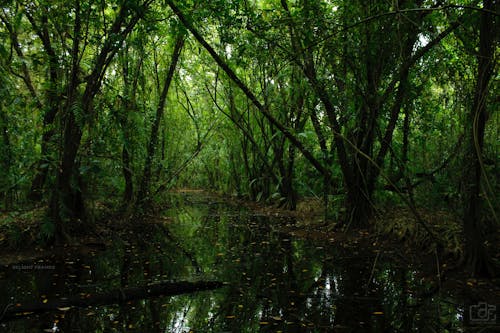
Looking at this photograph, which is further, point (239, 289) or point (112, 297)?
point (239, 289)

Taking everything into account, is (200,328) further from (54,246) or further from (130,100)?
(130,100)

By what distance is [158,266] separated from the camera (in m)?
6.25

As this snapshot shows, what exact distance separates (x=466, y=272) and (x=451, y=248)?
74 cm

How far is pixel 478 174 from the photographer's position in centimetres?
504

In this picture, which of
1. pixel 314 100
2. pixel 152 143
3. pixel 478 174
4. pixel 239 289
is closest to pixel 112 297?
pixel 239 289

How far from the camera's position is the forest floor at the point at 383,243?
5105mm

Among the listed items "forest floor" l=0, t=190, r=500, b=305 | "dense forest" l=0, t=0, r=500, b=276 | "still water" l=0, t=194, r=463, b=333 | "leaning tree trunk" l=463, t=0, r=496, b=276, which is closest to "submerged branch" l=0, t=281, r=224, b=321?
"still water" l=0, t=194, r=463, b=333

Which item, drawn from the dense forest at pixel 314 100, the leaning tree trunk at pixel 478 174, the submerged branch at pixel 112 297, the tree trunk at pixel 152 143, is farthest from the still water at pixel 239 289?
the tree trunk at pixel 152 143

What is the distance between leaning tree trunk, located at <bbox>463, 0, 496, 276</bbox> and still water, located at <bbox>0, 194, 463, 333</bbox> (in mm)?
846

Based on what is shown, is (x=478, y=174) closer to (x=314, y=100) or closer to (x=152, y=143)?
(x=314, y=100)

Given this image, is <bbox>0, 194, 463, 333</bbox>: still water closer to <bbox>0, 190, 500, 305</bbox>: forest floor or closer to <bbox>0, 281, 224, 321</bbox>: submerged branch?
<bbox>0, 281, 224, 321</bbox>: submerged branch

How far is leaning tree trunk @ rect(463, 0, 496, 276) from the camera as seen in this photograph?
4902 mm

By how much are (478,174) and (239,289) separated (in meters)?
3.81

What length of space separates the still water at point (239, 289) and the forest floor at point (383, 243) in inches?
11.9
